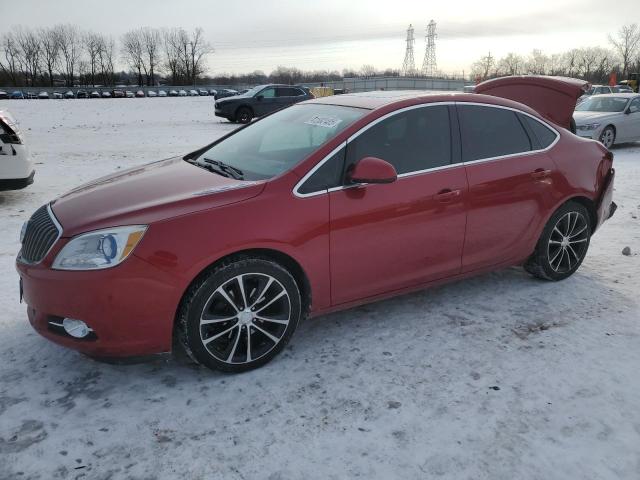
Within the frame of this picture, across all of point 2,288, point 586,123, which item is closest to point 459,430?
point 2,288

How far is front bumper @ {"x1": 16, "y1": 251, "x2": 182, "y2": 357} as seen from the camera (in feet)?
9.28

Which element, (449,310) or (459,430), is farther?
(449,310)

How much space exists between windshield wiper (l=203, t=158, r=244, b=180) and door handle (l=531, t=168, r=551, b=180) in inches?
91.7

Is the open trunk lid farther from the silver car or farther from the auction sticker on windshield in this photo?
the silver car

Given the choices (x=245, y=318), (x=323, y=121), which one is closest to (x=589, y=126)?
(x=323, y=121)

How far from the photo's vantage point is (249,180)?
3.43 meters

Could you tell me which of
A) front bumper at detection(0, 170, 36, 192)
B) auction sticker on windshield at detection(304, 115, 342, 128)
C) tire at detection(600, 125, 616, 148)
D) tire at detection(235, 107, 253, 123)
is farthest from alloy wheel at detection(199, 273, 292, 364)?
tire at detection(235, 107, 253, 123)

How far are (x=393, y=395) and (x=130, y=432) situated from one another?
1.42 meters

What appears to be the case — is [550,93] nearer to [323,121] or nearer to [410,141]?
[410,141]

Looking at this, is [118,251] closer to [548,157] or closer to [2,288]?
[2,288]

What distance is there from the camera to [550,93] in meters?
5.45

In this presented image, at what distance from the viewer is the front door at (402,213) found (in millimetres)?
3453

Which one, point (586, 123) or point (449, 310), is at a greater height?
point (586, 123)

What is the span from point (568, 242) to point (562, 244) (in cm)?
8
